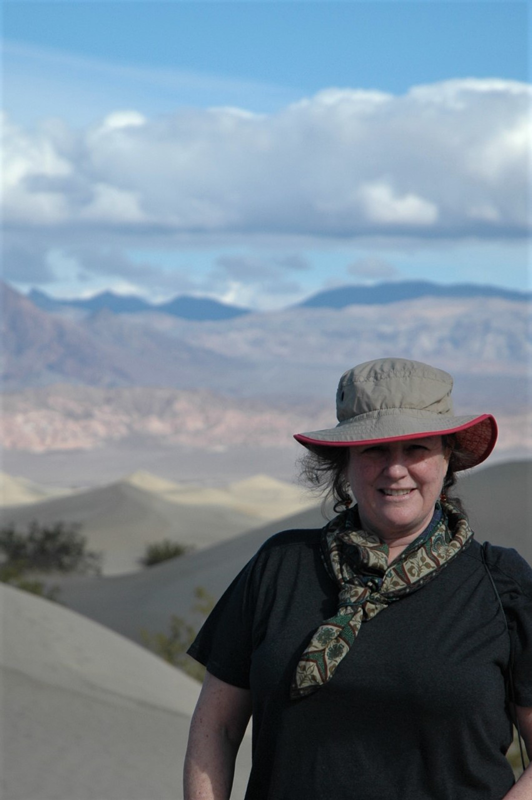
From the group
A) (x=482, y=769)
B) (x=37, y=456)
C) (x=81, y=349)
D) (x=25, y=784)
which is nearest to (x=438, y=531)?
(x=482, y=769)

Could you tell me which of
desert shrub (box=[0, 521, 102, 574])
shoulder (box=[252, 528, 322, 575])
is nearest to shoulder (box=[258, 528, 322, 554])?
shoulder (box=[252, 528, 322, 575])

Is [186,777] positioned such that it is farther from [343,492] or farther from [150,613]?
[150,613]

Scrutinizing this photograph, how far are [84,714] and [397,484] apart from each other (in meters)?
6.91

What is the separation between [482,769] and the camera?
97.9 inches

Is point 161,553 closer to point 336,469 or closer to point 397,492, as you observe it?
point 336,469

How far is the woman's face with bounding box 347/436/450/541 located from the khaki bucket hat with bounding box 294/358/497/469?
7 centimetres

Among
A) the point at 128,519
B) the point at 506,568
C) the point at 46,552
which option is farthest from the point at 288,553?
the point at 128,519

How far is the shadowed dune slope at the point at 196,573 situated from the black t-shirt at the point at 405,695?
1561 cm

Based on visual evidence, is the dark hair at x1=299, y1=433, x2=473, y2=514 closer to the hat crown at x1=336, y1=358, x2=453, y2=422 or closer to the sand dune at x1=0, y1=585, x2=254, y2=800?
the hat crown at x1=336, y1=358, x2=453, y2=422

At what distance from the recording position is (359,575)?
8.46ft

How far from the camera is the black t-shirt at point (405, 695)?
246cm

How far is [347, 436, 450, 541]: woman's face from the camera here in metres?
2.63

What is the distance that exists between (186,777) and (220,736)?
0.13 m

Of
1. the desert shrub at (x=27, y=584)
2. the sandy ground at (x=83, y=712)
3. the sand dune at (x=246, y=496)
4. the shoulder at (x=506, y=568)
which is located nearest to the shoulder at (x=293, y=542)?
the shoulder at (x=506, y=568)
